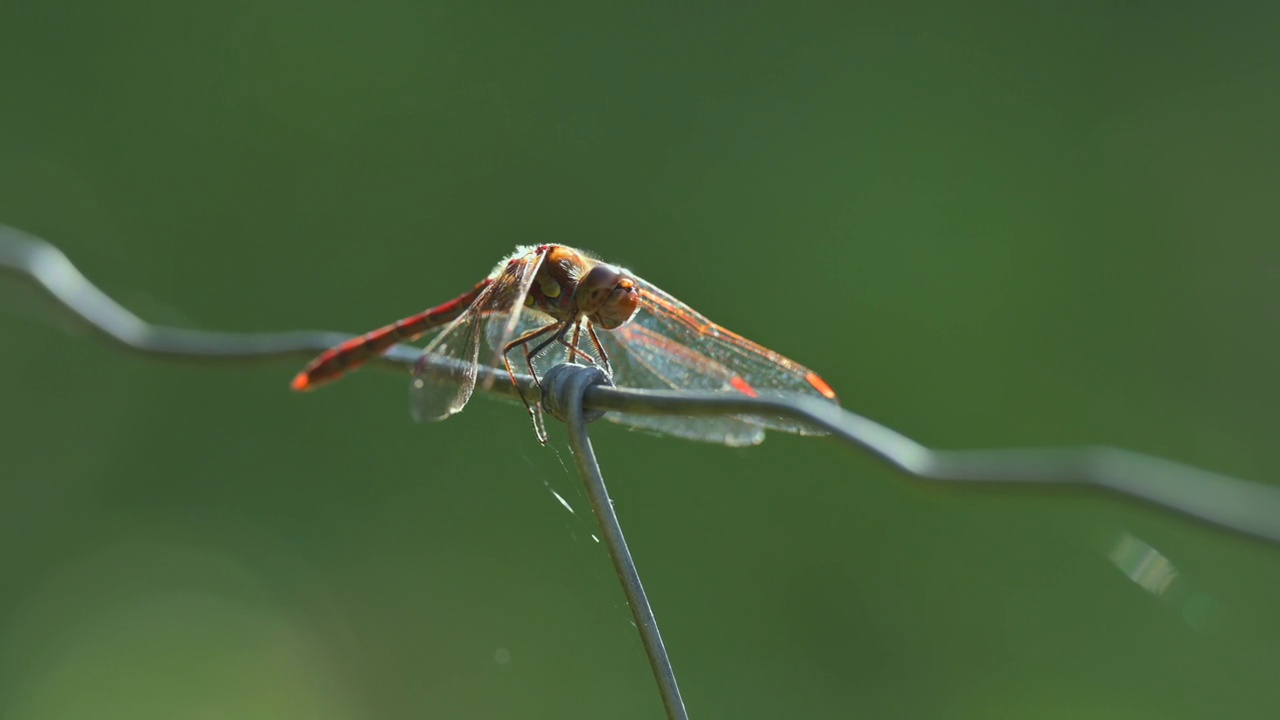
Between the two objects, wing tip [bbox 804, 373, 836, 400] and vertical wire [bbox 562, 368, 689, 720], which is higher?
wing tip [bbox 804, 373, 836, 400]

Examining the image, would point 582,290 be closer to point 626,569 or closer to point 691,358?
point 691,358

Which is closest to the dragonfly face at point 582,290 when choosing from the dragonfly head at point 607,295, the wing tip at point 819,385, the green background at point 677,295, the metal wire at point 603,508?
the dragonfly head at point 607,295

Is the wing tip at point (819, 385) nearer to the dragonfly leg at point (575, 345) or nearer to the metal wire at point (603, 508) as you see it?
the dragonfly leg at point (575, 345)

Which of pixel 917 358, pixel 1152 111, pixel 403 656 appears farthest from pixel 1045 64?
pixel 403 656

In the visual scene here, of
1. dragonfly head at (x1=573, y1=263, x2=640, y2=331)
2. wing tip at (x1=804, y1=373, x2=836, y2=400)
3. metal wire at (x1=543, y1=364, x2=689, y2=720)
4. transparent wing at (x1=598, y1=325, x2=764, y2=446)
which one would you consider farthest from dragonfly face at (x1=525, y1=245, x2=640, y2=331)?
metal wire at (x1=543, y1=364, x2=689, y2=720)

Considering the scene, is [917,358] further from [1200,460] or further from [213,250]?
[213,250]

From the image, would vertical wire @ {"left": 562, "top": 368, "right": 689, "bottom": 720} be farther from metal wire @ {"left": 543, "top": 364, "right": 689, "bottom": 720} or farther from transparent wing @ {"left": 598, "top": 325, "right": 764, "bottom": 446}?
transparent wing @ {"left": 598, "top": 325, "right": 764, "bottom": 446}
